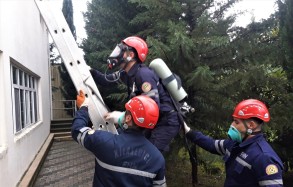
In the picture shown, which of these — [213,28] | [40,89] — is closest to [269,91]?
[213,28]

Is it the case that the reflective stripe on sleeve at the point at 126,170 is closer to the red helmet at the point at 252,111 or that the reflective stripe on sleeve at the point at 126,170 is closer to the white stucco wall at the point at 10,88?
the red helmet at the point at 252,111

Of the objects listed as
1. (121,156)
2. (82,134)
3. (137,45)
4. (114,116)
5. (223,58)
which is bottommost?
(121,156)

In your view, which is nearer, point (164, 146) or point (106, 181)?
point (106, 181)

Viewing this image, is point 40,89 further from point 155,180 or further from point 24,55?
point 155,180

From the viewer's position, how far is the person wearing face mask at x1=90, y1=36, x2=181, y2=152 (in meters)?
3.35

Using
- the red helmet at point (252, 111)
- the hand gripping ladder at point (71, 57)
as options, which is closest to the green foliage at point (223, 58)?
the red helmet at point (252, 111)

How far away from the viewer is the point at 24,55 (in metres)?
8.77

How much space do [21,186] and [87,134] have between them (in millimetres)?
5100

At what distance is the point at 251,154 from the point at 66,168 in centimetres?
775

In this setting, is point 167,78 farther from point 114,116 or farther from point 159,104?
point 114,116

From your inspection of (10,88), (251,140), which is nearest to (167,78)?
(251,140)

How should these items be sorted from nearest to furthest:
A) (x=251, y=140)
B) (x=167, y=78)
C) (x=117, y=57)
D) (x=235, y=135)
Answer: (x=251, y=140)
(x=235, y=135)
(x=117, y=57)
(x=167, y=78)

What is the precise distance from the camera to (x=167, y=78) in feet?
11.7

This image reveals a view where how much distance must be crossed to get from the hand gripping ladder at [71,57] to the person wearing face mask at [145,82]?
448 mm
